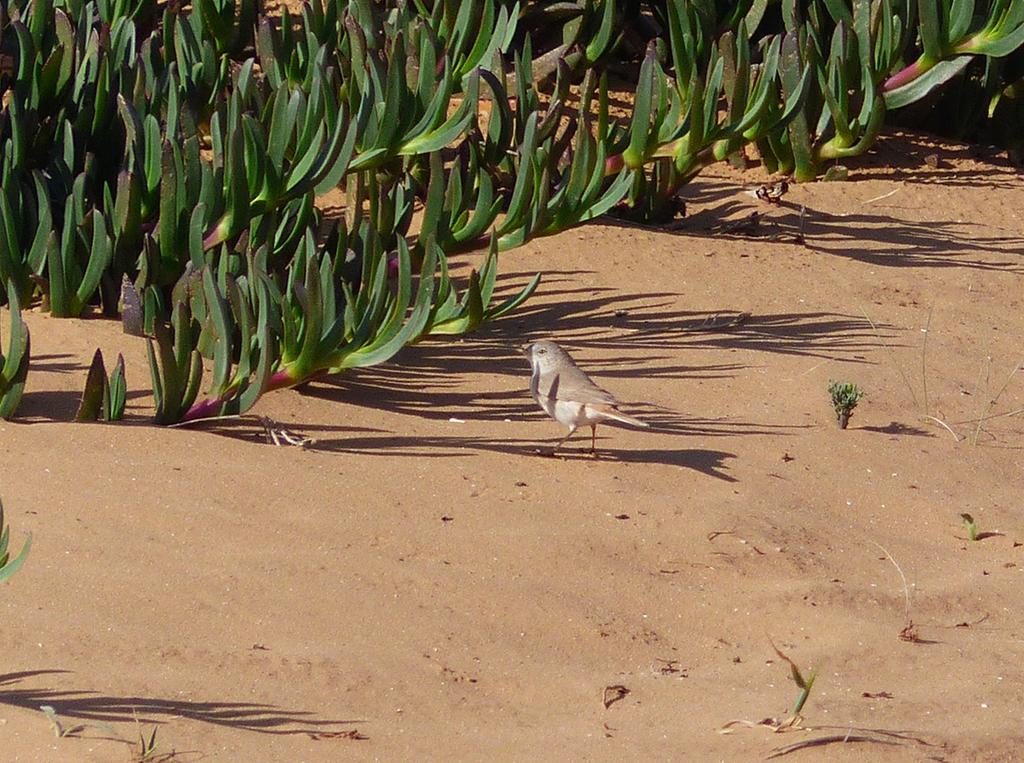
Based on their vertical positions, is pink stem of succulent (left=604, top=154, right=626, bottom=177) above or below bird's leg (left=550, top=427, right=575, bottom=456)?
above

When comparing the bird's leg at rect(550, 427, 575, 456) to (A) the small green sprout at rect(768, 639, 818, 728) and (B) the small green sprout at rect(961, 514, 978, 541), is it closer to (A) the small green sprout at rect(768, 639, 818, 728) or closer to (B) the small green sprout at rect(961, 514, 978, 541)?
(B) the small green sprout at rect(961, 514, 978, 541)

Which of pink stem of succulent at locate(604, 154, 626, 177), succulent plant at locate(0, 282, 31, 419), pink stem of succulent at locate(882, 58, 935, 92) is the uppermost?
pink stem of succulent at locate(882, 58, 935, 92)

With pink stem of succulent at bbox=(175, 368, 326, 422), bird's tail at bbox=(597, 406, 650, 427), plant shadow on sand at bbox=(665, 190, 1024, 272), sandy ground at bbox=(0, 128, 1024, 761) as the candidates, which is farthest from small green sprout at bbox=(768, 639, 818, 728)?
plant shadow on sand at bbox=(665, 190, 1024, 272)

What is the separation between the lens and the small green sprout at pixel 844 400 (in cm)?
561

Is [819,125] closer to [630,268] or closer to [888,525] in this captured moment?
[630,268]

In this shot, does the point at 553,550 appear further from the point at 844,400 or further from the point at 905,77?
the point at 905,77

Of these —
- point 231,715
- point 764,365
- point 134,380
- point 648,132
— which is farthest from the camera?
point 648,132

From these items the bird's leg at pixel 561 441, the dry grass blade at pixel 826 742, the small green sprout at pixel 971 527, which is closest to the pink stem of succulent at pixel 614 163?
the bird's leg at pixel 561 441

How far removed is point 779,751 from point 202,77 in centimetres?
443

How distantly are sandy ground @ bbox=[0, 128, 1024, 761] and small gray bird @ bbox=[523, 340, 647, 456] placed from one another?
0.15m

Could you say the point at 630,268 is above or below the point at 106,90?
below

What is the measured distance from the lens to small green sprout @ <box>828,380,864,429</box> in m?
5.61

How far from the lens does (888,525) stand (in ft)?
16.4

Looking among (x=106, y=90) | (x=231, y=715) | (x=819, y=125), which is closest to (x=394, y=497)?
(x=231, y=715)
